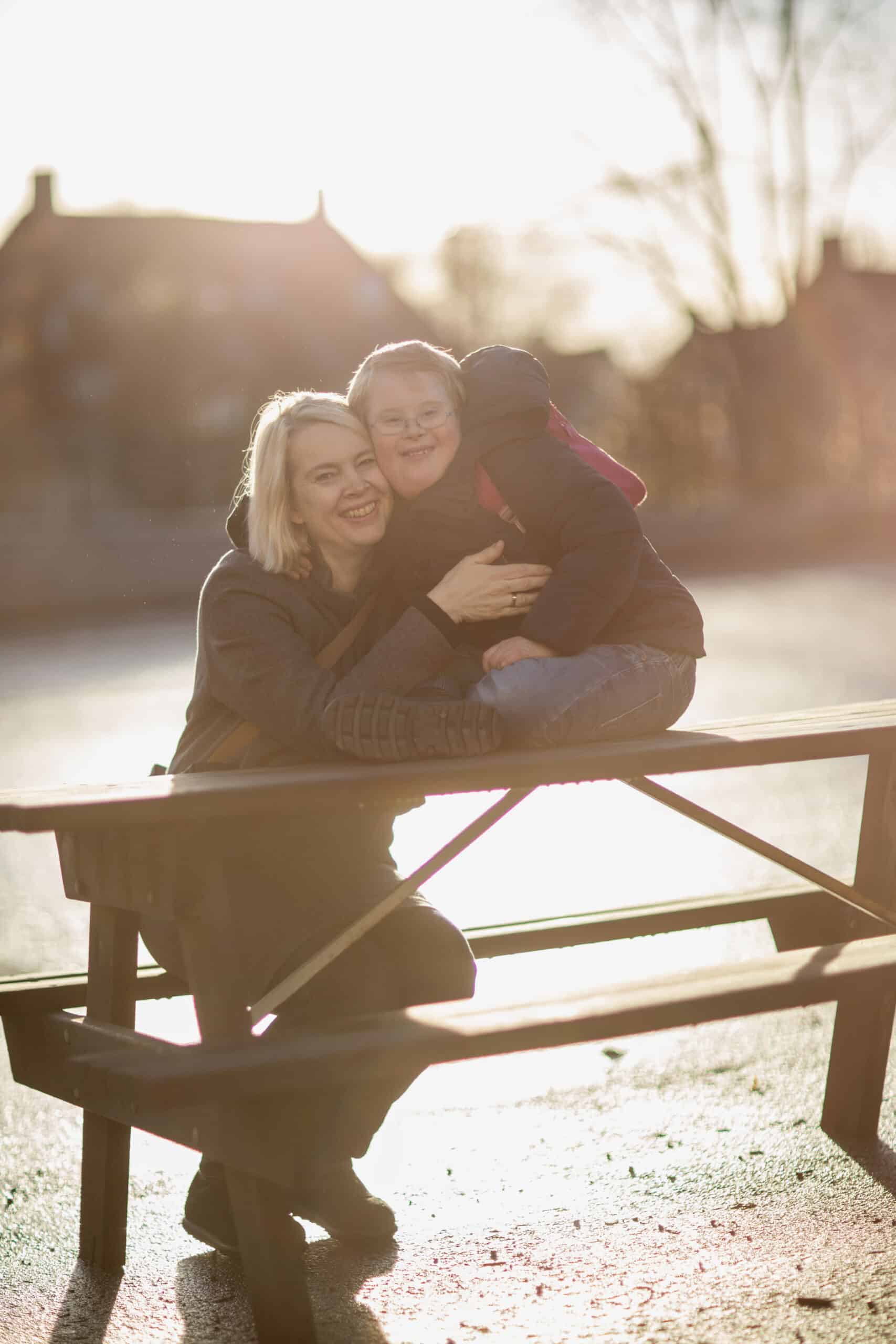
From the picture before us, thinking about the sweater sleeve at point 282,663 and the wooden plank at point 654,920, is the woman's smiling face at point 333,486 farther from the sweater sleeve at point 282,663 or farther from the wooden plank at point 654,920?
the wooden plank at point 654,920

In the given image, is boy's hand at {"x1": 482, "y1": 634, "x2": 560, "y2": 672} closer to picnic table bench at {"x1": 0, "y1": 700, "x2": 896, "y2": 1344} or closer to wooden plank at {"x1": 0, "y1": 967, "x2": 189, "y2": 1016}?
picnic table bench at {"x1": 0, "y1": 700, "x2": 896, "y2": 1344}

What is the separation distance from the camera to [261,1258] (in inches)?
127

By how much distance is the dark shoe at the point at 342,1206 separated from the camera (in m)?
3.60

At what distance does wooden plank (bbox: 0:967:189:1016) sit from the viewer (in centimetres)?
370

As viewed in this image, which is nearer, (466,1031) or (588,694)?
(466,1031)

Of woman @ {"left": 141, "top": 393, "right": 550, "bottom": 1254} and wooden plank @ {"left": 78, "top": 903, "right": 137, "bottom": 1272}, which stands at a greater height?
woman @ {"left": 141, "top": 393, "right": 550, "bottom": 1254}

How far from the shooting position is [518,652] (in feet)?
11.9

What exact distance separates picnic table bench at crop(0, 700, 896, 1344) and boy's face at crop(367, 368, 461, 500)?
734mm

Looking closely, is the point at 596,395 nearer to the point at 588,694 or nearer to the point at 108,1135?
the point at 588,694

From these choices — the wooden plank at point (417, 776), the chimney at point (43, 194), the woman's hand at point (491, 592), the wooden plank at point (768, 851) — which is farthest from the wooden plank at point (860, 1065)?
the chimney at point (43, 194)

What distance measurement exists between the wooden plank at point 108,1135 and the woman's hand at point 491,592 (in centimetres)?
95

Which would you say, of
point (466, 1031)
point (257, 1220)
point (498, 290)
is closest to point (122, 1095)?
point (257, 1220)

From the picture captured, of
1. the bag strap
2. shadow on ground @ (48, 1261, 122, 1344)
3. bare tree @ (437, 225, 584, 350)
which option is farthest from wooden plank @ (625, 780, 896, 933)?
bare tree @ (437, 225, 584, 350)

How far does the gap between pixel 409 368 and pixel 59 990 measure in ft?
5.21
